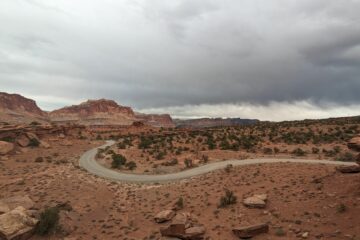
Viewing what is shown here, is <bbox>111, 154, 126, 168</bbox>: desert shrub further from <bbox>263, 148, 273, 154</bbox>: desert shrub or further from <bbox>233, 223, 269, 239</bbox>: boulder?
<bbox>233, 223, 269, 239</bbox>: boulder

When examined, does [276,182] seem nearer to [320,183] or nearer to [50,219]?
[320,183]

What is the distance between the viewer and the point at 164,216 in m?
21.2

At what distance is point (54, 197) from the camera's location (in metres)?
26.3

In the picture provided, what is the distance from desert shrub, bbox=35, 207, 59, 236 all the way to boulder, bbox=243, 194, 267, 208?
482 inches

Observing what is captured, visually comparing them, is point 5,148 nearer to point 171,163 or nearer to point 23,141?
point 23,141

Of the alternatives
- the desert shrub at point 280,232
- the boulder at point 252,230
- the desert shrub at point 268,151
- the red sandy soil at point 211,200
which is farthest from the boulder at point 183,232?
the desert shrub at point 268,151

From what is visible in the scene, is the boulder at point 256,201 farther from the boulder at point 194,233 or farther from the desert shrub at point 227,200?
the boulder at point 194,233

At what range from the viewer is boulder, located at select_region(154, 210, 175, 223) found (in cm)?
2109

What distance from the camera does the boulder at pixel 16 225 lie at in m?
17.5

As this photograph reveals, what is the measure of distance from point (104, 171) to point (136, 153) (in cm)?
1140

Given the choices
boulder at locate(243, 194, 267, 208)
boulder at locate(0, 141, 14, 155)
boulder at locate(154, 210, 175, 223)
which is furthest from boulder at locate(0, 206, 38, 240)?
boulder at locate(0, 141, 14, 155)

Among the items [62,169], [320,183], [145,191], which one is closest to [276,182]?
[320,183]

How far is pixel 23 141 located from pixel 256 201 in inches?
1875

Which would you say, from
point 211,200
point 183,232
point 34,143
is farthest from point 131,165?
point 34,143
